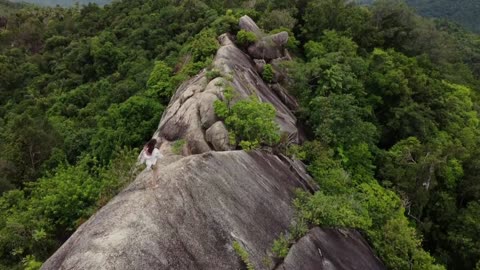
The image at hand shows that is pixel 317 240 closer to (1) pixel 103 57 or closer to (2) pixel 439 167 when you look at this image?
(2) pixel 439 167

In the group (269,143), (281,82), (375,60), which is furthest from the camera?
(375,60)

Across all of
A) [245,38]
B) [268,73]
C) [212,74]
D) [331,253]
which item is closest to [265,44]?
[245,38]

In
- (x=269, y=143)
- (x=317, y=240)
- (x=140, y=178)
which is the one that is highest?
(x=140, y=178)

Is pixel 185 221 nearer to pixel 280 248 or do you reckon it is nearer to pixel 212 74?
pixel 280 248

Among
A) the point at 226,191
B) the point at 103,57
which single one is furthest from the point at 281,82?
the point at 103,57

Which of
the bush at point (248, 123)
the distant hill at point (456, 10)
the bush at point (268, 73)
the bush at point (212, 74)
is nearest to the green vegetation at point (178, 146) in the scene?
the bush at point (248, 123)

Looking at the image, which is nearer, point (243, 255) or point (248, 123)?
point (243, 255)
